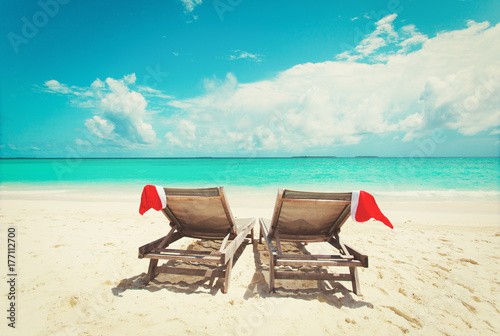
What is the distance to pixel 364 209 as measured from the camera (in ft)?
9.62

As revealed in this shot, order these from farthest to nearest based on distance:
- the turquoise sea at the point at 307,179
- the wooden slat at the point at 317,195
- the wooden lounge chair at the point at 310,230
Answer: the turquoise sea at the point at 307,179
the wooden slat at the point at 317,195
the wooden lounge chair at the point at 310,230

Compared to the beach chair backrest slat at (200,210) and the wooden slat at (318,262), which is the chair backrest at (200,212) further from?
the wooden slat at (318,262)

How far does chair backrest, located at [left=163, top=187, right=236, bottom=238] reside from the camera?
3270 mm

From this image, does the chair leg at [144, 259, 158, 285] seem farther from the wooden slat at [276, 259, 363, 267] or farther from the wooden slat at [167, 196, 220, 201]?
the wooden slat at [276, 259, 363, 267]

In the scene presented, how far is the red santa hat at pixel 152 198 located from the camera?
3.17m

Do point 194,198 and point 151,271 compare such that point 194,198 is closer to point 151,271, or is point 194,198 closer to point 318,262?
point 151,271

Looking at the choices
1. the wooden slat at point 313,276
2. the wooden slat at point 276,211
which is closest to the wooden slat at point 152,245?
the wooden slat at point 276,211

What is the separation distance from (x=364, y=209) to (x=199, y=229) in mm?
2581

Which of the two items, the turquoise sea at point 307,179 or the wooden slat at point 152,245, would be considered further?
the turquoise sea at point 307,179

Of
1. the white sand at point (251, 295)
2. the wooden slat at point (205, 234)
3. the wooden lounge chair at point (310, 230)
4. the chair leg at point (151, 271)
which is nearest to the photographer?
the white sand at point (251, 295)

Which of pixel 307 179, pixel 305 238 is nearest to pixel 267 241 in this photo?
pixel 305 238

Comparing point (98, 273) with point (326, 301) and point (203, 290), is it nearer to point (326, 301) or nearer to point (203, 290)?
point (203, 290)

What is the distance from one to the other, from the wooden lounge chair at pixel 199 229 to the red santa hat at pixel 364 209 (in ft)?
5.45

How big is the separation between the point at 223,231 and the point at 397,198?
36.5ft
